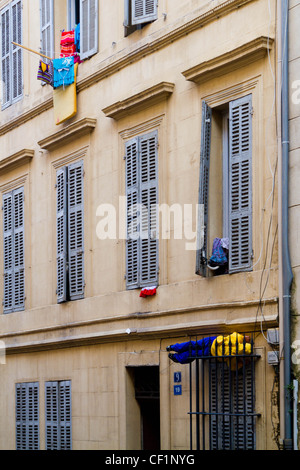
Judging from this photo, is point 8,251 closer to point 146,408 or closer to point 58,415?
point 58,415

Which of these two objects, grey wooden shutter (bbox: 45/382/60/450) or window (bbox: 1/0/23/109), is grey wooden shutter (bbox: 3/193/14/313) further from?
grey wooden shutter (bbox: 45/382/60/450)

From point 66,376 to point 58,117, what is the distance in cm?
421

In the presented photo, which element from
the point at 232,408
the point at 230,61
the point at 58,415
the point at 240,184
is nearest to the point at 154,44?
the point at 230,61

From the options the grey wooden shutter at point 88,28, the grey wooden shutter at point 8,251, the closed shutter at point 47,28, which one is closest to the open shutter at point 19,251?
the grey wooden shutter at point 8,251

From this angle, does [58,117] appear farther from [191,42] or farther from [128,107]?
[191,42]

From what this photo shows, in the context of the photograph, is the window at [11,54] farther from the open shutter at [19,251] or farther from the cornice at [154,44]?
the cornice at [154,44]

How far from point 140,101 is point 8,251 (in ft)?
16.8

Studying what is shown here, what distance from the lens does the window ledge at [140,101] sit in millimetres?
14320

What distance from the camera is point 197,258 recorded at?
43.8ft

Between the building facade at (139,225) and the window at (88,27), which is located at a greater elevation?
the window at (88,27)

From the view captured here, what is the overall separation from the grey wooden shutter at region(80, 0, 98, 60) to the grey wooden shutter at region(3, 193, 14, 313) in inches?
134

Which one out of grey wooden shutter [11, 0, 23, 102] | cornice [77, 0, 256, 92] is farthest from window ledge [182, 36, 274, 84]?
grey wooden shutter [11, 0, 23, 102]

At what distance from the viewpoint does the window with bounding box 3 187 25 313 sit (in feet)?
59.8

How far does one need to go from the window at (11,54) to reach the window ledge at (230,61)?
5943mm
